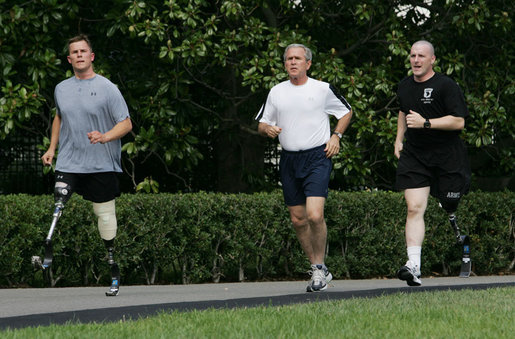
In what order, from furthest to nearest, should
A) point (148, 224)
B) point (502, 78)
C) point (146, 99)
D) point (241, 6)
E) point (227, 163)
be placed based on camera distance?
point (227, 163) < point (502, 78) < point (146, 99) < point (241, 6) < point (148, 224)

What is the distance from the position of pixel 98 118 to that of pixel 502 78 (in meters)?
6.58

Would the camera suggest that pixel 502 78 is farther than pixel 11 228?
Yes

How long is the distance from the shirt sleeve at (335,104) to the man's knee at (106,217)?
205 centimetres

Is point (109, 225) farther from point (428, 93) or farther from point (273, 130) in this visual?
point (428, 93)

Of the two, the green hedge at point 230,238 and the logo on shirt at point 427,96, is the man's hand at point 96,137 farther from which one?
the logo on shirt at point 427,96

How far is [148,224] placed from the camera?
30.3ft

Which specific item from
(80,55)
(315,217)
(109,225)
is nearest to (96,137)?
(80,55)

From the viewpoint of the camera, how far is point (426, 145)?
763 centimetres

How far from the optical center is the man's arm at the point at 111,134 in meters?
7.07

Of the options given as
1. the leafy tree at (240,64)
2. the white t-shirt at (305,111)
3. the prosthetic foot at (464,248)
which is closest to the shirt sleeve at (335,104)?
the white t-shirt at (305,111)

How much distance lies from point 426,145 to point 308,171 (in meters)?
1.05

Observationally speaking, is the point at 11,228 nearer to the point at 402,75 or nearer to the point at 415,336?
the point at 415,336

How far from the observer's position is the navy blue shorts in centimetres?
761

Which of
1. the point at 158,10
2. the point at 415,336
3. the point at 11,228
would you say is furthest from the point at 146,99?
the point at 415,336
